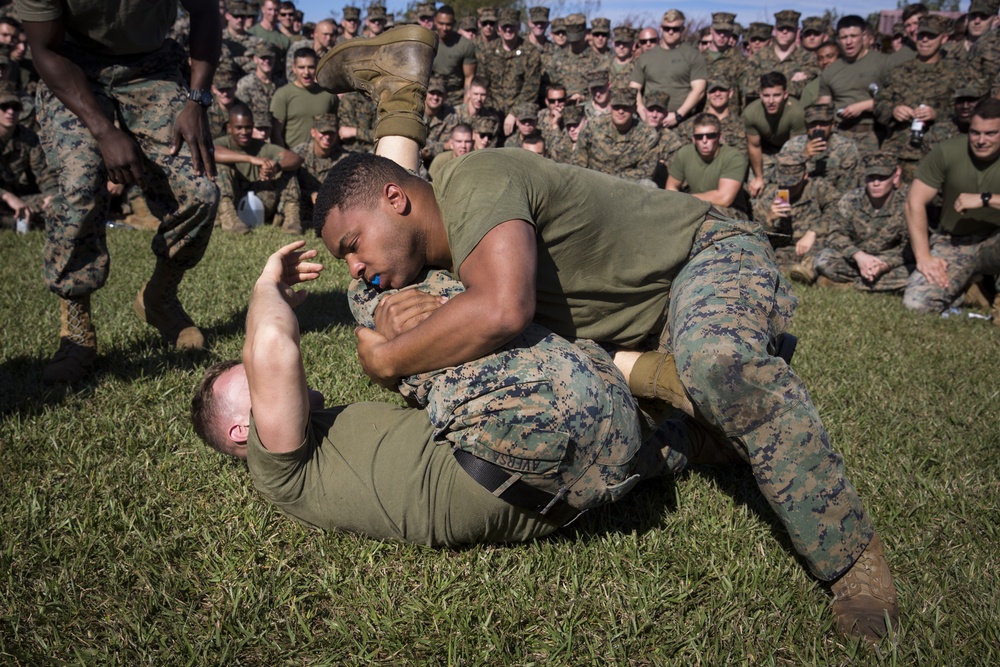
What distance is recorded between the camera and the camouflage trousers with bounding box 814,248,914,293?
7.57 metres

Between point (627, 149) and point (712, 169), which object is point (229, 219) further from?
point (712, 169)

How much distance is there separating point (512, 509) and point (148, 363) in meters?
2.58

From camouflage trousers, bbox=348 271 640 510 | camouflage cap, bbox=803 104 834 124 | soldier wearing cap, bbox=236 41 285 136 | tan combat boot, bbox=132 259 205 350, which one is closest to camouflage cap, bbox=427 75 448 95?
soldier wearing cap, bbox=236 41 285 136

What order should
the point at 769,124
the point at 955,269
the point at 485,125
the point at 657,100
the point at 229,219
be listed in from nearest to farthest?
the point at 955,269 → the point at 229,219 → the point at 769,124 → the point at 657,100 → the point at 485,125

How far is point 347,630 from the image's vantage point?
7.26 feet

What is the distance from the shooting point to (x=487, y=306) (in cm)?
214

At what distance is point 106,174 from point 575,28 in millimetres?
9395

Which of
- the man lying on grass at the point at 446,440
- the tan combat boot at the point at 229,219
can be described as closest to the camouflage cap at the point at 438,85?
the tan combat boot at the point at 229,219

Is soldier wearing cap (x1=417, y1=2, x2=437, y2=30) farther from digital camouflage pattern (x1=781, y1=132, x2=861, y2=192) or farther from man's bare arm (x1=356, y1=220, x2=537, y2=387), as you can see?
man's bare arm (x1=356, y1=220, x2=537, y2=387)

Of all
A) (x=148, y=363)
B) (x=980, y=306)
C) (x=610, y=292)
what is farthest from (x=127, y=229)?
(x=980, y=306)

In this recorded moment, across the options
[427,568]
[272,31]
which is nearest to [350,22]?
[272,31]

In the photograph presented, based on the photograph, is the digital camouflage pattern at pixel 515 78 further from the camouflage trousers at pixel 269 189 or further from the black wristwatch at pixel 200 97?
the black wristwatch at pixel 200 97

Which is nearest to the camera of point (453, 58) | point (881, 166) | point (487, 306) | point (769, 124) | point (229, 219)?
point (487, 306)

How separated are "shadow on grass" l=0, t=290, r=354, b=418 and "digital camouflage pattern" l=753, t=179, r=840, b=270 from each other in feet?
18.4
